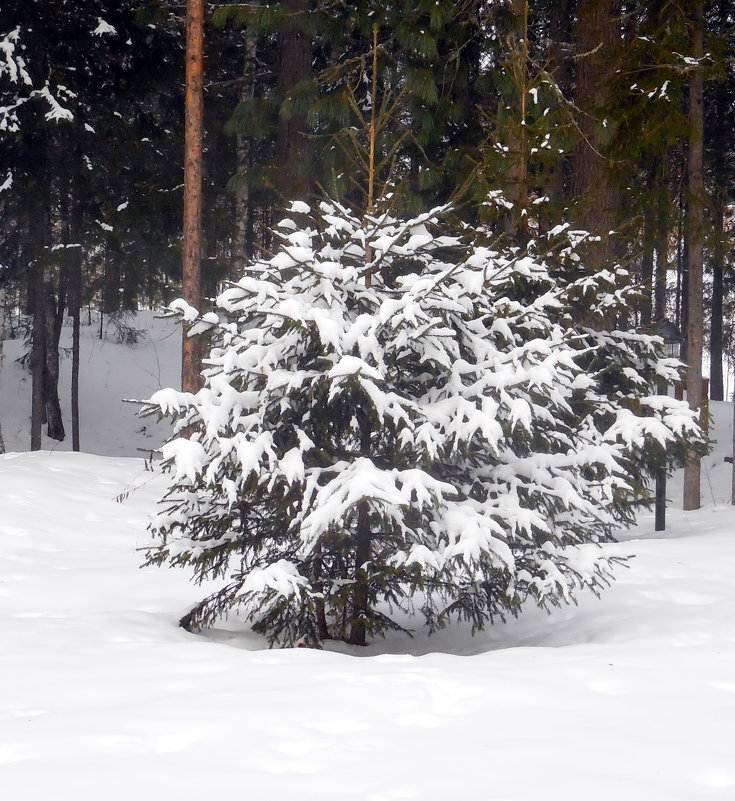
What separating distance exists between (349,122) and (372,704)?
10550 millimetres

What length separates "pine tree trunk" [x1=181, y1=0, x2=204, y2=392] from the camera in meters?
12.2

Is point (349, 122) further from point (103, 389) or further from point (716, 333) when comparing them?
point (716, 333)

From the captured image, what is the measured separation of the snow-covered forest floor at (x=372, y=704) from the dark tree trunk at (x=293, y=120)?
24.6 ft

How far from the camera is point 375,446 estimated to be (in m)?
5.83

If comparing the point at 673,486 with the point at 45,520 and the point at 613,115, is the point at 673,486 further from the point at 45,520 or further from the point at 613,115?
the point at 45,520

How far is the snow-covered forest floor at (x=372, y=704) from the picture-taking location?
126 inches

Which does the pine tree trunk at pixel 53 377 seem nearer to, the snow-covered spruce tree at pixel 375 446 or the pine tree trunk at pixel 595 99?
the pine tree trunk at pixel 595 99

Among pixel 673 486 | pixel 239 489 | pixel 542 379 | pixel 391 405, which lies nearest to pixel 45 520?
pixel 239 489

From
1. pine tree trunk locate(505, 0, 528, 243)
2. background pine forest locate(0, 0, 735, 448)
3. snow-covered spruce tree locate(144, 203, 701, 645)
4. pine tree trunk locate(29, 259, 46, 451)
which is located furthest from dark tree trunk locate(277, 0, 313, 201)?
snow-covered spruce tree locate(144, 203, 701, 645)

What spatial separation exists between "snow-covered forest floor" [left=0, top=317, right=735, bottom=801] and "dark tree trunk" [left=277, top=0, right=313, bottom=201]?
24.6ft

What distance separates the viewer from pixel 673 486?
18.7 m

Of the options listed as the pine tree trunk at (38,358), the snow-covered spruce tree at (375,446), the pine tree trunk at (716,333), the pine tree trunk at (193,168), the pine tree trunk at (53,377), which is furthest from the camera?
the pine tree trunk at (716,333)

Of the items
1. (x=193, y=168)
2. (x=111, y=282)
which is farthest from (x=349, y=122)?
(x=111, y=282)

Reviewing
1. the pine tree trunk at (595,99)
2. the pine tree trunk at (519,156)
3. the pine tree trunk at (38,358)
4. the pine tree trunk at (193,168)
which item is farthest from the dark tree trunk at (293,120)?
the pine tree trunk at (38,358)
